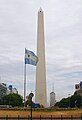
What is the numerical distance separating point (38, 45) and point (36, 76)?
9616 millimetres

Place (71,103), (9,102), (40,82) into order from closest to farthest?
(40,82) → (9,102) → (71,103)

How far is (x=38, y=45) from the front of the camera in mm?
98062

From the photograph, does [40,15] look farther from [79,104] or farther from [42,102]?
[79,104]

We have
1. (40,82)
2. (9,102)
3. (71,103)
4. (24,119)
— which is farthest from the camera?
(71,103)

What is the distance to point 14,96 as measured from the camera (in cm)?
13850

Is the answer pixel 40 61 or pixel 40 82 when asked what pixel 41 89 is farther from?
pixel 40 61

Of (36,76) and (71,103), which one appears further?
(71,103)

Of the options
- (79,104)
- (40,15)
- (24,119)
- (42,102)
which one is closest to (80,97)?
(79,104)

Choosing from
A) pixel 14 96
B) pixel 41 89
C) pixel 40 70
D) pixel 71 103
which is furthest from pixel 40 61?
pixel 71 103

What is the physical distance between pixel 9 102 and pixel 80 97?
32277mm

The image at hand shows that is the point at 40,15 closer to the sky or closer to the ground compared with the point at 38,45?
closer to the sky

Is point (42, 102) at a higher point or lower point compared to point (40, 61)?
lower

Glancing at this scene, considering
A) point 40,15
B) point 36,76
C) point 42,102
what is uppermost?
point 40,15

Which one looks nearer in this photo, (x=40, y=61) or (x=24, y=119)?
(x=24, y=119)
